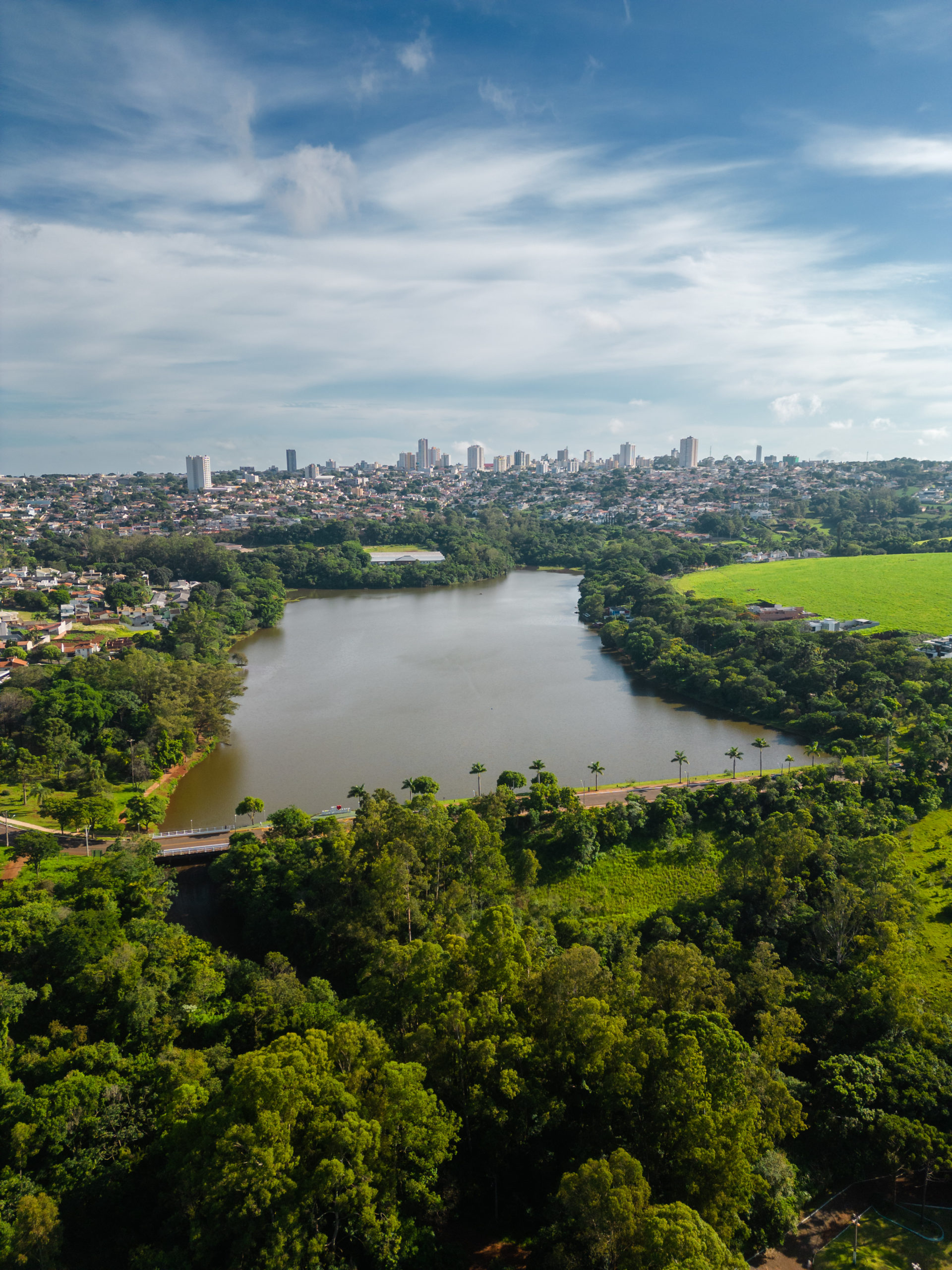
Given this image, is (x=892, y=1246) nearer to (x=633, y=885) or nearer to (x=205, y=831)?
(x=633, y=885)

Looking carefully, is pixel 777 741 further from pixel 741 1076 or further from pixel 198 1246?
pixel 198 1246

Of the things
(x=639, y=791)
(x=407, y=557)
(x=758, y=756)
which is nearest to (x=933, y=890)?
(x=639, y=791)

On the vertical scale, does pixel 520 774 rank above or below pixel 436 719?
above

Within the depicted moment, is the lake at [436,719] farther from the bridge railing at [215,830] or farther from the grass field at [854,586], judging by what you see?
the grass field at [854,586]

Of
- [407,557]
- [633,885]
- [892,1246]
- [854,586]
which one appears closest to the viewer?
[892,1246]

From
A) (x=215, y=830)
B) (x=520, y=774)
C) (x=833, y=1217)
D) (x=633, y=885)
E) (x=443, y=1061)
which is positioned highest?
(x=443, y=1061)
